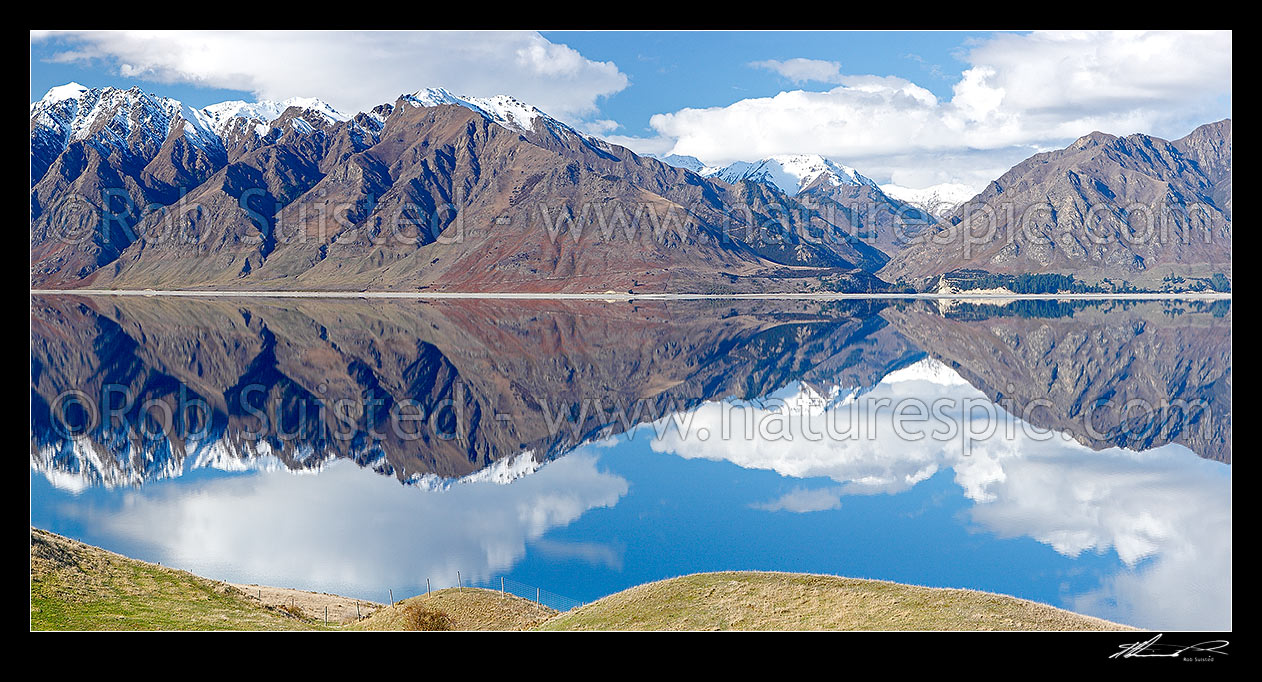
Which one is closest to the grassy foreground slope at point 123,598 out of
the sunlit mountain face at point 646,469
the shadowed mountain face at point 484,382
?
the sunlit mountain face at point 646,469

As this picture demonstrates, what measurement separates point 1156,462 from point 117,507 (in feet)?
202

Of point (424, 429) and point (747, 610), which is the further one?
point (424, 429)

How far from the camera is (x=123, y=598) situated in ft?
97.0

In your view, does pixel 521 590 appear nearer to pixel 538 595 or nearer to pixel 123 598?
pixel 538 595

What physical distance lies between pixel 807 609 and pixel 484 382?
233 feet

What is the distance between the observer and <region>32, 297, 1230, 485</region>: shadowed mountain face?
64125 mm

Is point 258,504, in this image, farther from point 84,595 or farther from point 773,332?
point 773,332

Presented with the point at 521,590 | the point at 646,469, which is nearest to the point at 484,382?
the point at 646,469

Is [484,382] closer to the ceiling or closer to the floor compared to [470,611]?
closer to the ceiling

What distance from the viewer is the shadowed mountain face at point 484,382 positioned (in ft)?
210

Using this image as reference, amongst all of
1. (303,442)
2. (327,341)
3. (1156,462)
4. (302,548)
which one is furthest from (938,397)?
(327,341)

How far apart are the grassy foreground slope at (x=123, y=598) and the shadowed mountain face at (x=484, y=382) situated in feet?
78.7

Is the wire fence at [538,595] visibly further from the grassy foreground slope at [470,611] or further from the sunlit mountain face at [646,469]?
the grassy foreground slope at [470,611]
